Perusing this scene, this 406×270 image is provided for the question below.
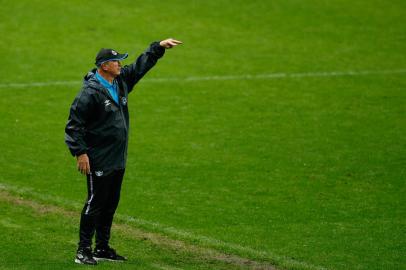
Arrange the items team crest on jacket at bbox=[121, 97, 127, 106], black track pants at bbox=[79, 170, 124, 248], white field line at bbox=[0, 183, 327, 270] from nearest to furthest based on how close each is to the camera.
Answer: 1. black track pants at bbox=[79, 170, 124, 248]
2. team crest on jacket at bbox=[121, 97, 127, 106]
3. white field line at bbox=[0, 183, 327, 270]

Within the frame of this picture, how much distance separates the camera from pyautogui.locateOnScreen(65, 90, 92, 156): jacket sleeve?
9945 mm

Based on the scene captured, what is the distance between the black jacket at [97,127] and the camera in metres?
10.0

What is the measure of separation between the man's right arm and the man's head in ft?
1.32

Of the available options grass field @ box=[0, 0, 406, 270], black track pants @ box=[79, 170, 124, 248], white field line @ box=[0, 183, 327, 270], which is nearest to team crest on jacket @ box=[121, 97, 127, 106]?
black track pants @ box=[79, 170, 124, 248]

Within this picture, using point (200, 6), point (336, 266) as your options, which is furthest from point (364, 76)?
point (336, 266)

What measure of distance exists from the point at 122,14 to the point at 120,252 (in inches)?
560

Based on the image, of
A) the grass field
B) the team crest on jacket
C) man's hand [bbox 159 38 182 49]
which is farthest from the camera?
the grass field

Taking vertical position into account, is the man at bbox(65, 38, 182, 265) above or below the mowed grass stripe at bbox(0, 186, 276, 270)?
above

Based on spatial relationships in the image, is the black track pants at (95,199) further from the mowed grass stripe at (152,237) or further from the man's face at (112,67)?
the mowed grass stripe at (152,237)

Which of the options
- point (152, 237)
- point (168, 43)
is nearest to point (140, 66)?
point (168, 43)

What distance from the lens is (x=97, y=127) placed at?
10.2 m

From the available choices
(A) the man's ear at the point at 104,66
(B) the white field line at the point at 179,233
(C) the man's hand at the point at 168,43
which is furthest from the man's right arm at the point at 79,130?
(B) the white field line at the point at 179,233

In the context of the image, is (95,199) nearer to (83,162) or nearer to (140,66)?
(83,162)

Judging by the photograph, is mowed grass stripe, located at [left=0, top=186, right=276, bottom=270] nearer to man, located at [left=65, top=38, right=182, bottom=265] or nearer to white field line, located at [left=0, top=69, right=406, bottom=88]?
man, located at [left=65, top=38, right=182, bottom=265]
